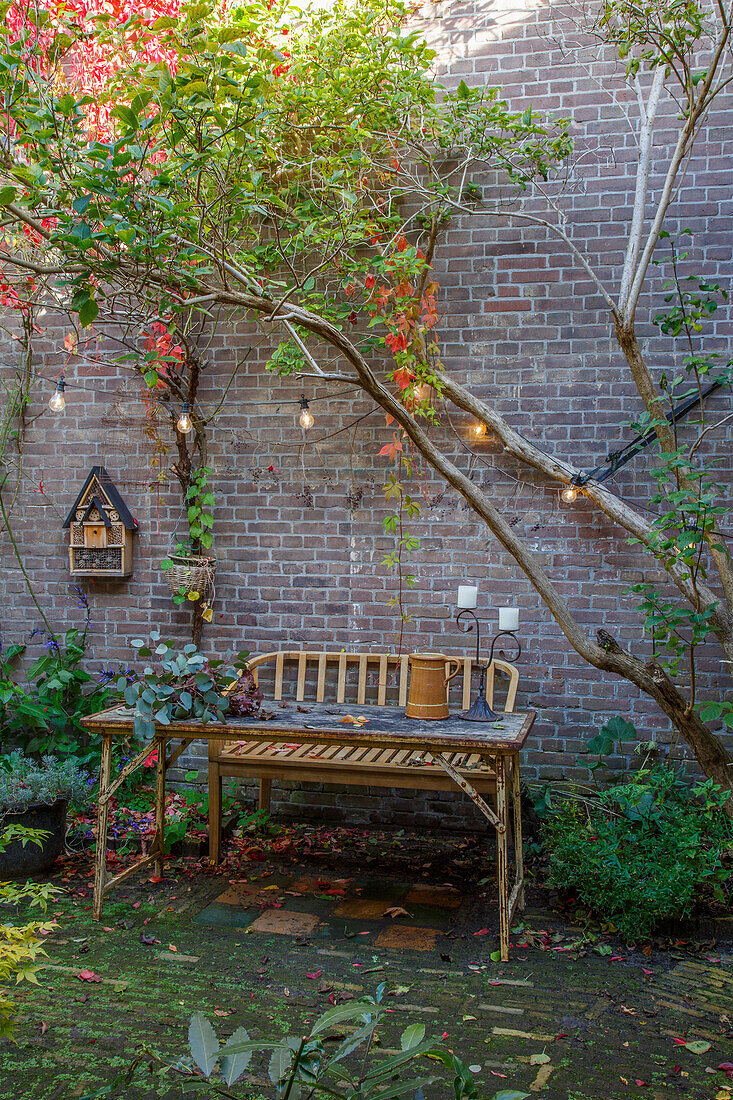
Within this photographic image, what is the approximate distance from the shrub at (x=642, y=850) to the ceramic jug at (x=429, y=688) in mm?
716

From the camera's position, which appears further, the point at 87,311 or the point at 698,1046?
the point at 698,1046

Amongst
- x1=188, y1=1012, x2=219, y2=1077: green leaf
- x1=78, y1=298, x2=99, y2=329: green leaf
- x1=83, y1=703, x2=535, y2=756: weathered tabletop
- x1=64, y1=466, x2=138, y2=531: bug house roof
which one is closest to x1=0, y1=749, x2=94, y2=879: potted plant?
x1=83, y1=703, x2=535, y2=756: weathered tabletop

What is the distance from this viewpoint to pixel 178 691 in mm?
3213

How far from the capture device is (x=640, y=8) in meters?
3.51

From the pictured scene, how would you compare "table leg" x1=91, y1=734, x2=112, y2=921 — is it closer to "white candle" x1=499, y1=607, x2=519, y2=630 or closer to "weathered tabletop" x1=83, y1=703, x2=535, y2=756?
"weathered tabletop" x1=83, y1=703, x2=535, y2=756

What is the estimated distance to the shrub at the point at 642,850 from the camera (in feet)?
9.94

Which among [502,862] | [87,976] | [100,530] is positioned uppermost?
[100,530]

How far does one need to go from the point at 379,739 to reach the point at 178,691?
832 millimetres

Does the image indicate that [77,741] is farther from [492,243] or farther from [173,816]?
[492,243]

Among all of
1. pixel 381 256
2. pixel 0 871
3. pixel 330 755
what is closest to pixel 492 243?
pixel 381 256

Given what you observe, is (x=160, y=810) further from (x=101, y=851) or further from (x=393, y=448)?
(x=393, y=448)

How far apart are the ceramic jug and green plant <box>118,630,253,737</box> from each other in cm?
75

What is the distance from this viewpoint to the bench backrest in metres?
4.09

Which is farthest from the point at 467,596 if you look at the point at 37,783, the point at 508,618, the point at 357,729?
the point at 37,783
